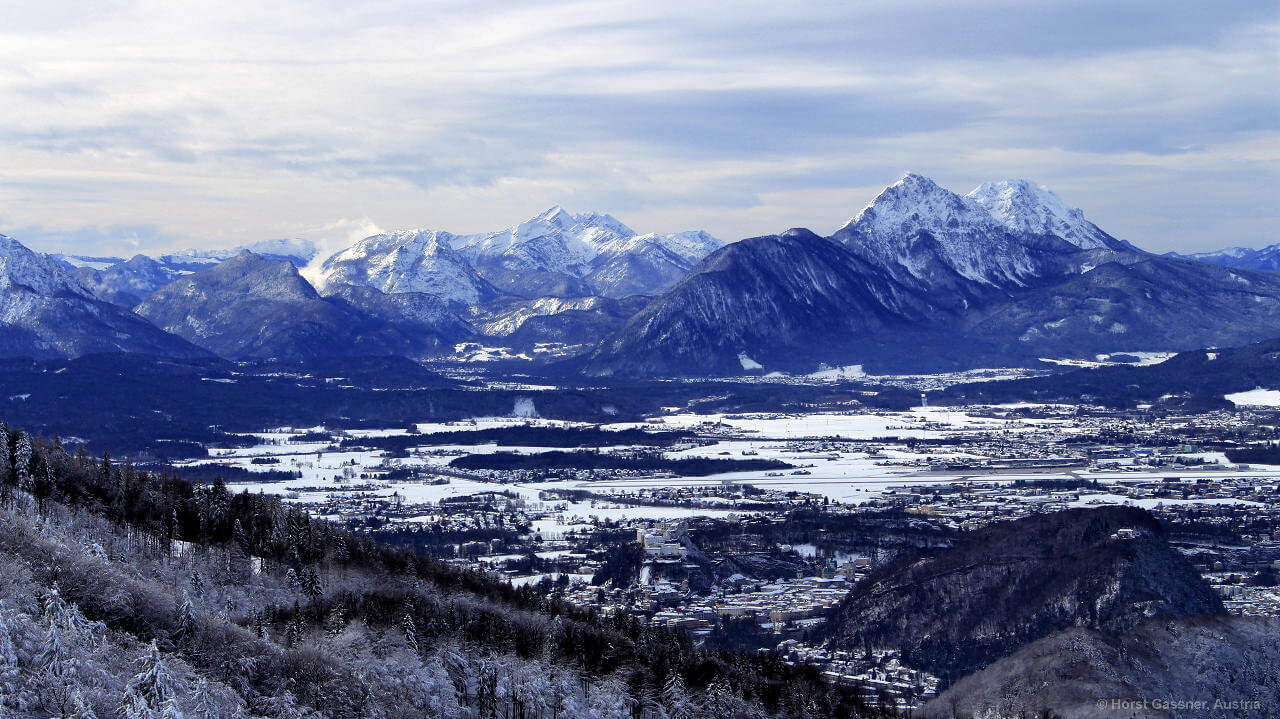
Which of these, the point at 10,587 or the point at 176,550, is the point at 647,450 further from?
the point at 10,587

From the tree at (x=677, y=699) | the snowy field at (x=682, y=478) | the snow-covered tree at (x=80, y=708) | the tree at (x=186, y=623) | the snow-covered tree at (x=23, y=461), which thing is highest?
the snow-covered tree at (x=23, y=461)

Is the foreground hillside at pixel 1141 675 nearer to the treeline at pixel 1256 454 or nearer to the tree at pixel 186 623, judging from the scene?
the tree at pixel 186 623

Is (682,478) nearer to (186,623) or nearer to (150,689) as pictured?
(186,623)

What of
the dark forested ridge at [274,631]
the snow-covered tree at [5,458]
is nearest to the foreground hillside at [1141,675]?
the dark forested ridge at [274,631]

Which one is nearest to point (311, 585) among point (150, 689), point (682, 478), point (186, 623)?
point (186, 623)

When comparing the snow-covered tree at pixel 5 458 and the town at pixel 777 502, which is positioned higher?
the snow-covered tree at pixel 5 458

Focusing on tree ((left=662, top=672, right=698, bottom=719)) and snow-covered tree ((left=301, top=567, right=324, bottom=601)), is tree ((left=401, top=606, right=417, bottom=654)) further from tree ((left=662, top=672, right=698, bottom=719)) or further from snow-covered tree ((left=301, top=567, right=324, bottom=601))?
tree ((left=662, top=672, right=698, bottom=719))
